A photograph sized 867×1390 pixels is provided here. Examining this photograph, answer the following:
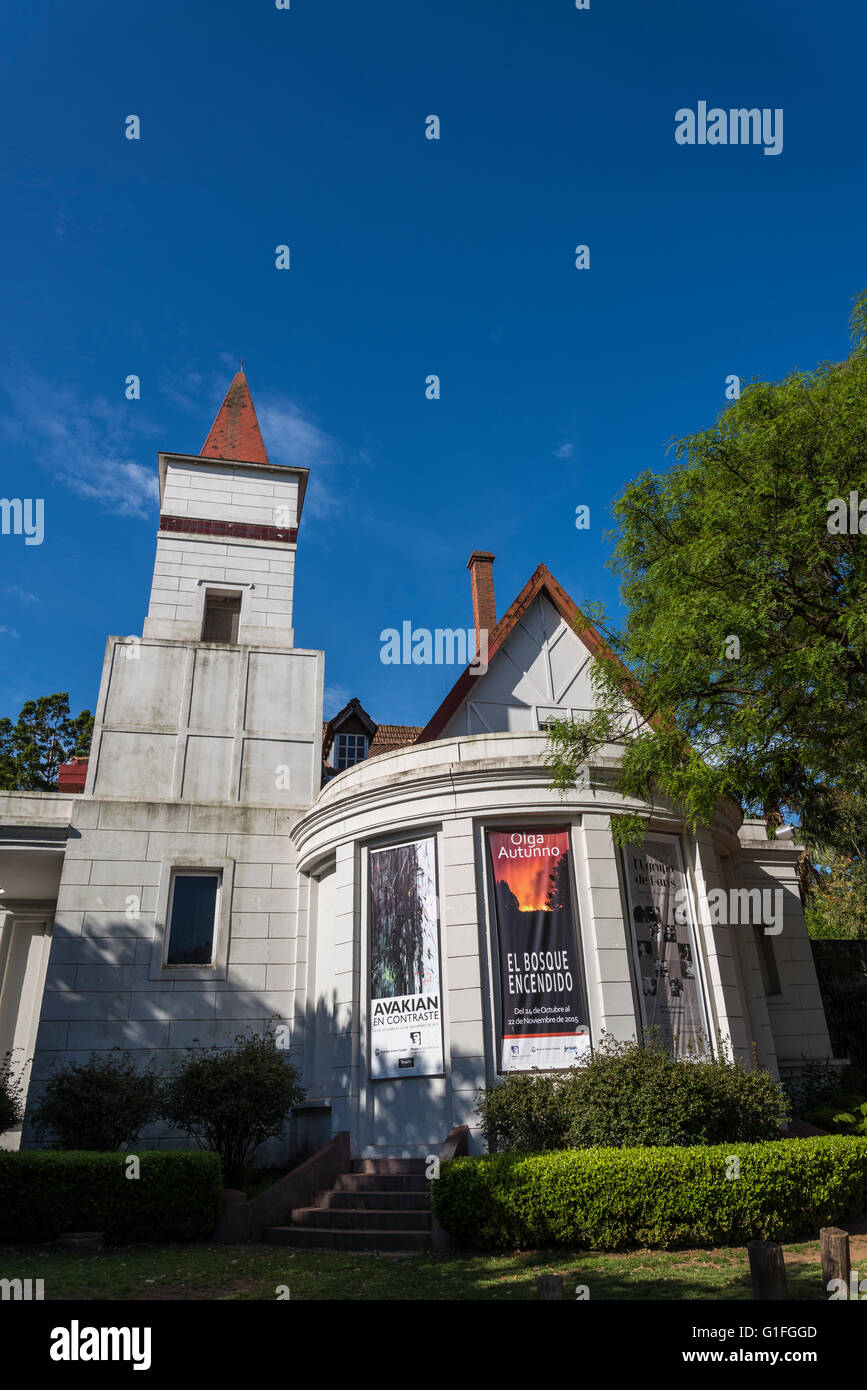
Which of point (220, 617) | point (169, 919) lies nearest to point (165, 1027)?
point (169, 919)

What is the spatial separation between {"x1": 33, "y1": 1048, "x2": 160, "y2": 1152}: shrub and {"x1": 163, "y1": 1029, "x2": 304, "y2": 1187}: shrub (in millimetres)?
468

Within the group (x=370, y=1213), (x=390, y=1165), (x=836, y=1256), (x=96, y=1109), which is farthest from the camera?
(x=96, y=1109)

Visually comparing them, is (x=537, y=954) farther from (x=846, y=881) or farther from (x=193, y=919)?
(x=846, y=881)

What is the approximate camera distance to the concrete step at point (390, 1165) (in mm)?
13094

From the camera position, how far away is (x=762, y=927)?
21.9 metres

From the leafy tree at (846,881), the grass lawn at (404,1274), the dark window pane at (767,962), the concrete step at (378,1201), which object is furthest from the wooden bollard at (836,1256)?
the leafy tree at (846,881)

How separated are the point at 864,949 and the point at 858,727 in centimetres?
A: 1485

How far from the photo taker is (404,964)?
1448 centimetres

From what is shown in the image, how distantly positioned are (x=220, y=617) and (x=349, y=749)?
4809mm

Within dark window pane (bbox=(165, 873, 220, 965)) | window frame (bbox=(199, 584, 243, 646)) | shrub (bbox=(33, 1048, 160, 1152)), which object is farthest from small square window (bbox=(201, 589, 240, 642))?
shrub (bbox=(33, 1048, 160, 1152))

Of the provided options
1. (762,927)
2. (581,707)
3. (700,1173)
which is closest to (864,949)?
(762,927)

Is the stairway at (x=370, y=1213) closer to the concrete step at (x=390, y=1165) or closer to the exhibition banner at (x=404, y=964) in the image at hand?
the concrete step at (x=390, y=1165)
